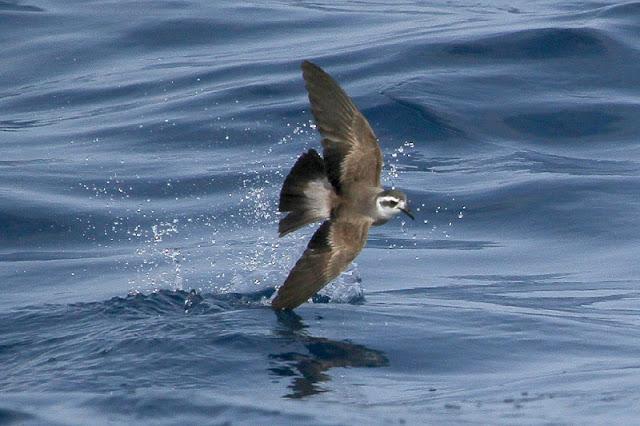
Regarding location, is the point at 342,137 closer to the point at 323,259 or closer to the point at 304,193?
the point at 304,193

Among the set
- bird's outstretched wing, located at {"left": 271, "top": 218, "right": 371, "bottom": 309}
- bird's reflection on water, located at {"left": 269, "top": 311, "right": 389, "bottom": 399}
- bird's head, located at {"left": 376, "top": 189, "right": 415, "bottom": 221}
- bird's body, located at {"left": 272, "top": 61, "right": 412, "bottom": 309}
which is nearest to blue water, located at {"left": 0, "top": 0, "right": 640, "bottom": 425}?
bird's reflection on water, located at {"left": 269, "top": 311, "right": 389, "bottom": 399}

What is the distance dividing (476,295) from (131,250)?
10.3 ft

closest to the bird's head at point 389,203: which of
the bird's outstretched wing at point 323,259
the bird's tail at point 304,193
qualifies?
the bird's outstretched wing at point 323,259

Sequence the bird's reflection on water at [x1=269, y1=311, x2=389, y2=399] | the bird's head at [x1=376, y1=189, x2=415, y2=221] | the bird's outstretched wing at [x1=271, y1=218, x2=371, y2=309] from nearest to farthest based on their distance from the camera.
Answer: the bird's reflection on water at [x1=269, y1=311, x2=389, y2=399] → the bird's outstretched wing at [x1=271, y1=218, x2=371, y2=309] → the bird's head at [x1=376, y1=189, x2=415, y2=221]

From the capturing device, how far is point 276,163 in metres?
14.4

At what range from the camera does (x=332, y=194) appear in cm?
825

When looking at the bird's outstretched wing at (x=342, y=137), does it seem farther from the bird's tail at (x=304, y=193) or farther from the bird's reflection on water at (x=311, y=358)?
the bird's reflection on water at (x=311, y=358)

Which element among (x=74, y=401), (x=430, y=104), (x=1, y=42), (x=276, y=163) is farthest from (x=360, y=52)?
(x=74, y=401)

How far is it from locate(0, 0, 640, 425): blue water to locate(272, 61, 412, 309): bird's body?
0.50 meters

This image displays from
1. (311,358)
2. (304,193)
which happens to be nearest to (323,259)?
(304,193)

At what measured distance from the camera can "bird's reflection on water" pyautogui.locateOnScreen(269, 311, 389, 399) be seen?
7594 mm

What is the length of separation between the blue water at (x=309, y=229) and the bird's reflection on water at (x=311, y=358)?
0.02 metres

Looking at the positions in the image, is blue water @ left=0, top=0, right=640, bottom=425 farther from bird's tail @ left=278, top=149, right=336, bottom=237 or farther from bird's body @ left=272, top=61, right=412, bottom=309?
bird's tail @ left=278, top=149, right=336, bottom=237

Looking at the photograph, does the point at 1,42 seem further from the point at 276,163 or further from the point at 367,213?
the point at 367,213
